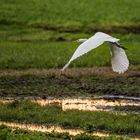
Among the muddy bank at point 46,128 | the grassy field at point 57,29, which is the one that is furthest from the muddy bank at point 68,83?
the muddy bank at point 46,128

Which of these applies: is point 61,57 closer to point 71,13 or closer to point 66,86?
point 66,86

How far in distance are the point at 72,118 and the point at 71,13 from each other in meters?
20.7

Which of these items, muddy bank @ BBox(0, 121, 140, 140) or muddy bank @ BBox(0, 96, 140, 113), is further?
muddy bank @ BBox(0, 96, 140, 113)

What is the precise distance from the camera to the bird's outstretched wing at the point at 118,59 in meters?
10.2

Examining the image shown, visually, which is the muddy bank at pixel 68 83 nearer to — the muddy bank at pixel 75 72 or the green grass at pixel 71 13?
the muddy bank at pixel 75 72

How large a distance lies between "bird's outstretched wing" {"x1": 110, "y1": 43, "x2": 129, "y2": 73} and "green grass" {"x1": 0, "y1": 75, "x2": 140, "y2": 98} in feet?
21.5

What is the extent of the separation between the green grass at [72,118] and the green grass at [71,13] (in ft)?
56.1

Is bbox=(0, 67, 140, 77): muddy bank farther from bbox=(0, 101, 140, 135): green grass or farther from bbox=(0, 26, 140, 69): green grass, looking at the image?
bbox=(0, 101, 140, 135): green grass

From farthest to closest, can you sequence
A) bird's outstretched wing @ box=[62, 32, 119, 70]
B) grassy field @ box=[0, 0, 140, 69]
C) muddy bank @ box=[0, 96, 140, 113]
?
grassy field @ box=[0, 0, 140, 69], muddy bank @ box=[0, 96, 140, 113], bird's outstretched wing @ box=[62, 32, 119, 70]

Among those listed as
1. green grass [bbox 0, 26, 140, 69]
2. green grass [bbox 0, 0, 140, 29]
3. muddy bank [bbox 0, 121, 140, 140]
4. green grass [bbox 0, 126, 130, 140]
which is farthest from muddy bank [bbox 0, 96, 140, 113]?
green grass [bbox 0, 0, 140, 29]

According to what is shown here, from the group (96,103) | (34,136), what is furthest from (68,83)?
(34,136)

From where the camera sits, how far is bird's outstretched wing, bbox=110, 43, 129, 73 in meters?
10.2

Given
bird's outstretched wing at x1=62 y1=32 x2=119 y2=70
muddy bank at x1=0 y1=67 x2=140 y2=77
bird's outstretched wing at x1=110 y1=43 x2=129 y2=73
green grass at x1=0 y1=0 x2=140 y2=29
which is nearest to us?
bird's outstretched wing at x1=62 y1=32 x2=119 y2=70

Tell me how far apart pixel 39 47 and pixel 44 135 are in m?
14.4
